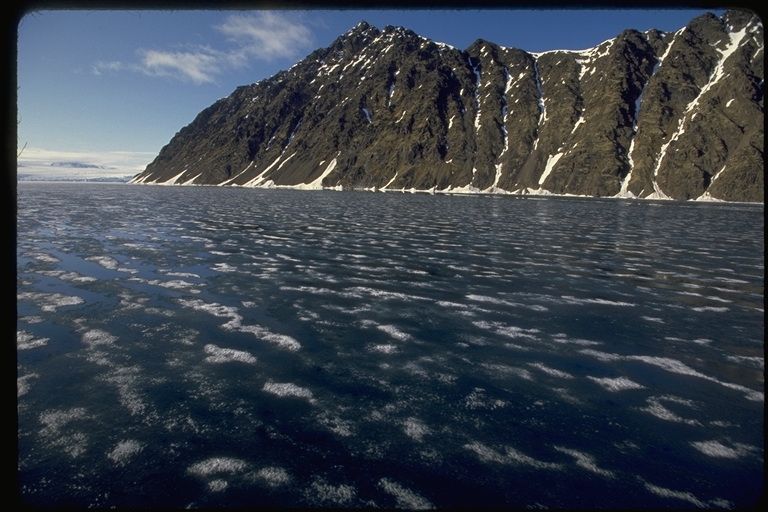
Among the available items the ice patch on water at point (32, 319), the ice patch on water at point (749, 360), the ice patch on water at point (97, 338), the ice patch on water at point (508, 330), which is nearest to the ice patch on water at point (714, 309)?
the ice patch on water at point (749, 360)

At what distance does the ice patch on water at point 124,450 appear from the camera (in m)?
4.79

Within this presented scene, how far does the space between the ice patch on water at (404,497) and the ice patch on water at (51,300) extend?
1018 cm

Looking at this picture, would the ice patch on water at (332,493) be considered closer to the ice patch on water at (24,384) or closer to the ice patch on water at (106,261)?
the ice patch on water at (24,384)

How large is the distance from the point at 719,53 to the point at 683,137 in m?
56.8

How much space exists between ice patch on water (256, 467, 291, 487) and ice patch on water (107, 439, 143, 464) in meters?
1.67

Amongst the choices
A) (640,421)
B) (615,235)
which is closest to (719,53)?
(615,235)

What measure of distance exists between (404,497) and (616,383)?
4.75 meters

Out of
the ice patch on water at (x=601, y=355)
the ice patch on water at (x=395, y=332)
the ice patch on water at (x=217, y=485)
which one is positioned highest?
the ice patch on water at (x=395, y=332)

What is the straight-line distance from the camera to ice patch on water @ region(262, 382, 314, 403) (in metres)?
6.43

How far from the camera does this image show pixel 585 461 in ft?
16.2

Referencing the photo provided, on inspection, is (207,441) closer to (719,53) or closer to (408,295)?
(408,295)

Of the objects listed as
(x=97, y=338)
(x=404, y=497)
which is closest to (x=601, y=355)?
(x=404, y=497)

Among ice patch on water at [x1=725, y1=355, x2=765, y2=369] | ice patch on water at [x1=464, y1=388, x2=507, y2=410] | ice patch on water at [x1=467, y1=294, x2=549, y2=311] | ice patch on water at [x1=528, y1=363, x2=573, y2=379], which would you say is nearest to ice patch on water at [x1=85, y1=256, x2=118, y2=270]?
ice patch on water at [x1=467, y1=294, x2=549, y2=311]

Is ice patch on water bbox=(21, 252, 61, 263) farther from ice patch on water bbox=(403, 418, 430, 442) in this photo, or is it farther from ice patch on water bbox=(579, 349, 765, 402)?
ice patch on water bbox=(579, 349, 765, 402)
